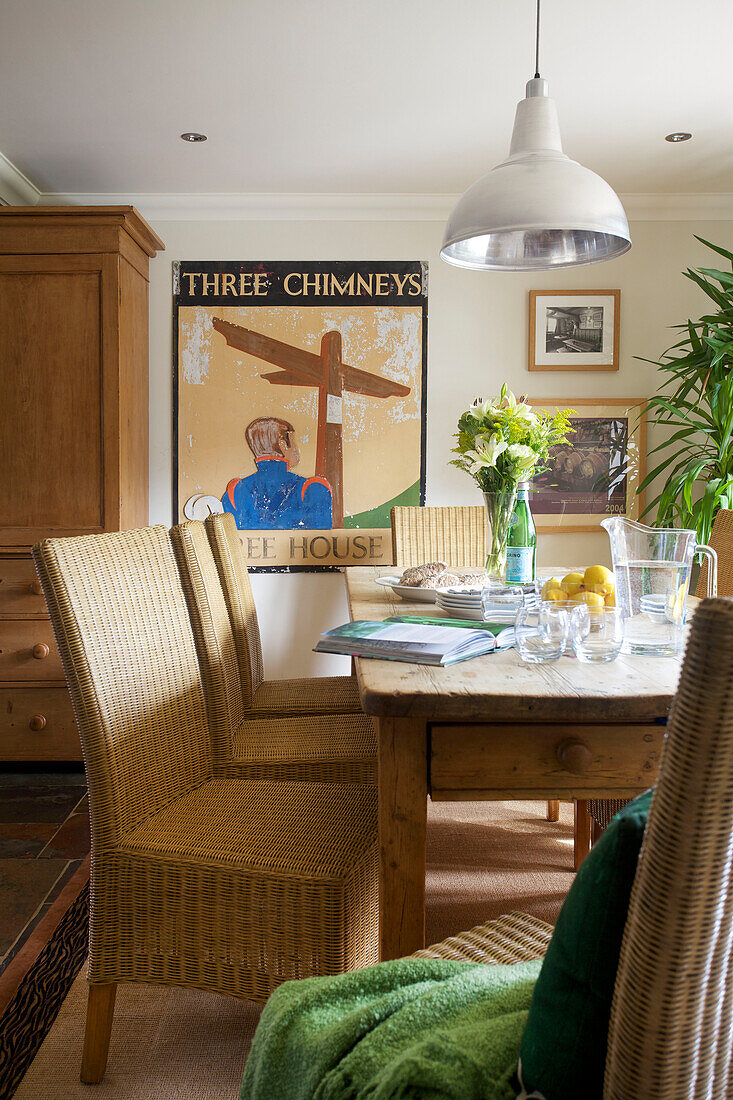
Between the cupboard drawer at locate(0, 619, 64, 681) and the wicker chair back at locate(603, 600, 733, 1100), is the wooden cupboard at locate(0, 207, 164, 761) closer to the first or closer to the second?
the cupboard drawer at locate(0, 619, 64, 681)

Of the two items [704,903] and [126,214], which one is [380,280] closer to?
[126,214]

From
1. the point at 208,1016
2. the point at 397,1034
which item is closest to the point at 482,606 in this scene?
the point at 208,1016

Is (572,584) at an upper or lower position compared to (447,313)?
lower

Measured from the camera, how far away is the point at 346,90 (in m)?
2.86

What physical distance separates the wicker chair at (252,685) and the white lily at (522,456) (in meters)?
0.82

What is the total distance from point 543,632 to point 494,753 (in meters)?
0.30

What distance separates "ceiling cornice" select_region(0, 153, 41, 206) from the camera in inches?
139

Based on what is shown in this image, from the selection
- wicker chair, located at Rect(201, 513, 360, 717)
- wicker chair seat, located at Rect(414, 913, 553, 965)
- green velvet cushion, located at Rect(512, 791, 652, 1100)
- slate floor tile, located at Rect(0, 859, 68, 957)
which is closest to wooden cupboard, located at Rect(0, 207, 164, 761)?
slate floor tile, located at Rect(0, 859, 68, 957)

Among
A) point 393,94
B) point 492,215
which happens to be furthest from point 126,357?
point 492,215

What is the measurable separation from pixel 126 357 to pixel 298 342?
0.82 metres

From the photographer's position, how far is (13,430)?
341cm

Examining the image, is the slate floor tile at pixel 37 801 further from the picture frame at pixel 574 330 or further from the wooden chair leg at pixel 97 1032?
the picture frame at pixel 574 330

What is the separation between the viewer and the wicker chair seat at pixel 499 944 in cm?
102

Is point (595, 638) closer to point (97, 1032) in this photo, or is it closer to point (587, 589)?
point (587, 589)
